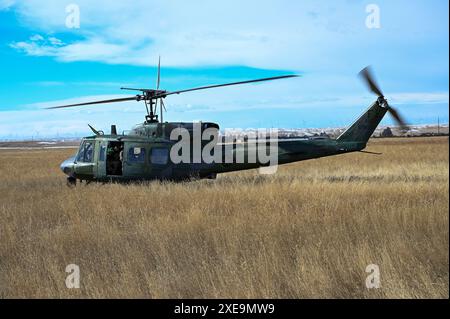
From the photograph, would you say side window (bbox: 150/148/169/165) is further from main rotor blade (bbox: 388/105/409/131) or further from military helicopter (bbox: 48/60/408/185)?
main rotor blade (bbox: 388/105/409/131)

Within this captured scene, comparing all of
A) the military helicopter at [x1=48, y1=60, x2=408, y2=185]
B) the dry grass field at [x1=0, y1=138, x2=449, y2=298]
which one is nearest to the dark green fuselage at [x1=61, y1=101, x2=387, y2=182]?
the military helicopter at [x1=48, y1=60, x2=408, y2=185]

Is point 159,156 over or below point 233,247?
over

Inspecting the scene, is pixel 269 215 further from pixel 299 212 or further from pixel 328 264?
pixel 328 264

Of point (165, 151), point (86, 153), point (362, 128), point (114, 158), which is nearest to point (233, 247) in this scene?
point (165, 151)

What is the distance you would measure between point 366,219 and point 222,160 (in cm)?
697

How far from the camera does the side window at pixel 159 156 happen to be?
13039 mm

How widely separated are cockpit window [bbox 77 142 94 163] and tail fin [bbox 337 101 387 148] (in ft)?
28.6

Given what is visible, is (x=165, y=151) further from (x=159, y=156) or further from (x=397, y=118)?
(x=397, y=118)

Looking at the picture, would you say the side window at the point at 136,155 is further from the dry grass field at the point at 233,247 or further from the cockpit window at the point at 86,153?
the dry grass field at the point at 233,247

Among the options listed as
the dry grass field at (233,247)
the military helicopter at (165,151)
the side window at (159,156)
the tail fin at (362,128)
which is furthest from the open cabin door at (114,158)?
the tail fin at (362,128)

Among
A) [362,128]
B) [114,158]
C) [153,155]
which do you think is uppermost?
[362,128]

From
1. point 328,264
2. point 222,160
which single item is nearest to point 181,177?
point 222,160

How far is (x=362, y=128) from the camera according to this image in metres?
14.1

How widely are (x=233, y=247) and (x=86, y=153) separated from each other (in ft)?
30.3
